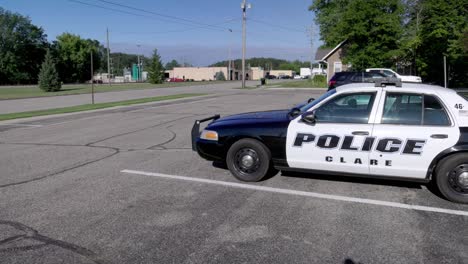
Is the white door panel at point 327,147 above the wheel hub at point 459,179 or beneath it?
above

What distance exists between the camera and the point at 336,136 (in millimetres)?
5367

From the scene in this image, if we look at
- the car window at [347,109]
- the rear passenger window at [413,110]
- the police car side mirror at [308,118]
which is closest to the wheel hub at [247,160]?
the police car side mirror at [308,118]

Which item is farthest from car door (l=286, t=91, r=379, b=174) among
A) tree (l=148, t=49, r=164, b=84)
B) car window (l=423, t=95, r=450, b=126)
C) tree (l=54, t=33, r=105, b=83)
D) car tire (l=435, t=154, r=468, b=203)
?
tree (l=54, t=33, r=105, b=83)

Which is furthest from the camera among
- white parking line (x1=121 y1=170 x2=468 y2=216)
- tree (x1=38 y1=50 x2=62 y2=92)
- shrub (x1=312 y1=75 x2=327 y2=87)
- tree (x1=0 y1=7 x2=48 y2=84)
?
tree (x1=0 y1=7 x2=48 y2=84)

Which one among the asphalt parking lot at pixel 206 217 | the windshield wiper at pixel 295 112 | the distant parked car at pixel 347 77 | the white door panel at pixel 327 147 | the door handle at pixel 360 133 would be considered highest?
the distant parked car at pixel 347 77

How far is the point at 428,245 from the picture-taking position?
Answer: 380 centimetres

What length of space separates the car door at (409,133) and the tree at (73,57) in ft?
329

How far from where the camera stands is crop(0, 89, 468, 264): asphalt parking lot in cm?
365

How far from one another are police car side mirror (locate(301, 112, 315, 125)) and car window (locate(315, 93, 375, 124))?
0.12m

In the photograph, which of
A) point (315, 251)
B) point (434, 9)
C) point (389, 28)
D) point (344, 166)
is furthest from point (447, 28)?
point (315, 251)

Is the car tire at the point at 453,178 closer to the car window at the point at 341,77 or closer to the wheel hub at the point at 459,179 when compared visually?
the wheel hub at the point at 459,179

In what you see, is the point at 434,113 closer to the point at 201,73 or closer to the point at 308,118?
the point at 308,118

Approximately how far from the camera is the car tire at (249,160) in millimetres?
5829

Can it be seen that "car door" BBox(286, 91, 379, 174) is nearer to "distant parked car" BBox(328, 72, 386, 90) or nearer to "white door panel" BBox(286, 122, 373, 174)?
"white door panel" BBox(286, 122, 373, 174)
